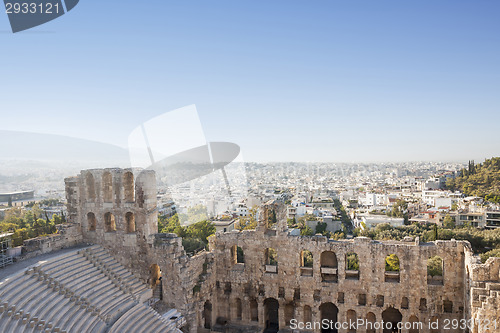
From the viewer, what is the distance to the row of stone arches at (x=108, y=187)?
19141 millimetres

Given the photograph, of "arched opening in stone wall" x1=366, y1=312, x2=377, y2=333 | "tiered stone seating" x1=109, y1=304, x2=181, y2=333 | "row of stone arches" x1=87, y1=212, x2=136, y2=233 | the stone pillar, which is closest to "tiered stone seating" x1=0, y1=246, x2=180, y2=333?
"tiered stone seating" x1=109, y1=304, x2=181, y2=333

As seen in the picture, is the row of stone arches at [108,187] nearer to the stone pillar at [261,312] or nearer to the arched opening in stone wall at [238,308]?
the arched opening in stone wall at [238,308]

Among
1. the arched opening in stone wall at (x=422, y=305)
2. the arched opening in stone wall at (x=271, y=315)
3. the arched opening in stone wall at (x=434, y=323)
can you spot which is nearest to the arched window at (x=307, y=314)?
the arched opening in stone wall at (x=271, y=315)

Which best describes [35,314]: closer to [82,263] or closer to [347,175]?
[82,263]

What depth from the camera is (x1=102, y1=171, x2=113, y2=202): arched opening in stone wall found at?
19.2 metres

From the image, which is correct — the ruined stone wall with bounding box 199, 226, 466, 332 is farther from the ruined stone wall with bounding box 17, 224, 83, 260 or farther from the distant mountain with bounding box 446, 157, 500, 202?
the distant mountain with bounding box 446, 157, 500, 202

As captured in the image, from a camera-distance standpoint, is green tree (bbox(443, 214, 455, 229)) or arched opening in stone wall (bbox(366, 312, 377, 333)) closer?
arched opening in stone wall (bbox(366, 312, 377, 333))

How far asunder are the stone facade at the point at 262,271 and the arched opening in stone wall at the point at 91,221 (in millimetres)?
10

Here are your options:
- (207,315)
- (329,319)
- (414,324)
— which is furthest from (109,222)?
(414,324)

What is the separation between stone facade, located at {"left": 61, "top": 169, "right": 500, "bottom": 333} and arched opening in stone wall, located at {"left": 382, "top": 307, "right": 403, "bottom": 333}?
6cm

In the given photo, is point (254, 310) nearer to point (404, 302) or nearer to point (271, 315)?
point (271, 315)

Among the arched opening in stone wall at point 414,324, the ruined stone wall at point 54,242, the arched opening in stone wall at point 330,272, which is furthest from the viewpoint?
the arched opening in stone wall at point 330,272

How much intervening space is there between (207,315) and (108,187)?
9140 millimetres

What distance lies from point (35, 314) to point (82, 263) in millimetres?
4138
